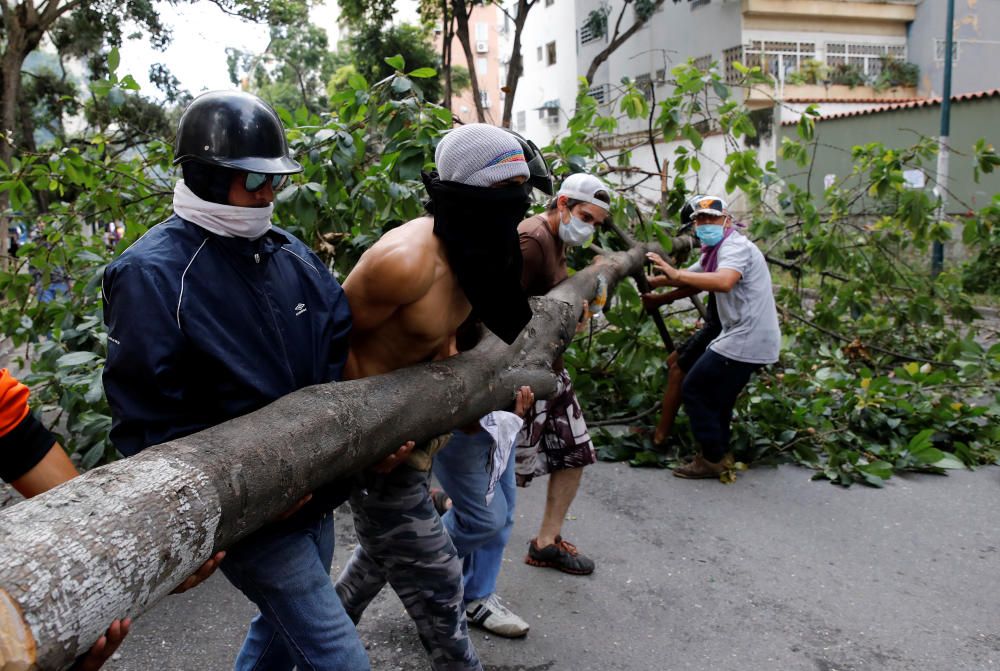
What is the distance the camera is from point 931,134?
16016 mm

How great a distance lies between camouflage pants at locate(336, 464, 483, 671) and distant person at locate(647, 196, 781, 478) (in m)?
2.68

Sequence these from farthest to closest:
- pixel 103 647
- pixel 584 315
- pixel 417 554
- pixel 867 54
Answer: pixel 867 54
pixel 584 315
pixel 417 554
pixel 103 647

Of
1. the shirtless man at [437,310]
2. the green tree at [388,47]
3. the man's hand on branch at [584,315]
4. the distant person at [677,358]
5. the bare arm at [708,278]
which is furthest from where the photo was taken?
the green tree at [388,47]

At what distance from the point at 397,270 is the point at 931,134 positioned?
16.5 m

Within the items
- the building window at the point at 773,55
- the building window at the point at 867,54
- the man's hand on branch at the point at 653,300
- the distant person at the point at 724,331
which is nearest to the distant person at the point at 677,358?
the man's hand on branch at the point at 653,300

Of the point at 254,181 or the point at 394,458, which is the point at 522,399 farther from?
the point at 254,181

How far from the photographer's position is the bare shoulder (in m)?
2.27

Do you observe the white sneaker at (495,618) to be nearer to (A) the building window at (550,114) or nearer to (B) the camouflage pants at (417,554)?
(B) the camouflage pants at (417,554)

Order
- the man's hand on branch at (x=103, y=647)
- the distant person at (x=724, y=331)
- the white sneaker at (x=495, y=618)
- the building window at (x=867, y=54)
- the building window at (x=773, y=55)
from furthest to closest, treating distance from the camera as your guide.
A: the building window at (x=867, y=54), the building window at (x=773, y=55), the distant person at (x=724, y=331), the white sneaker at (x=495, y=618), the man's hand on branch at (x=103, y=647)

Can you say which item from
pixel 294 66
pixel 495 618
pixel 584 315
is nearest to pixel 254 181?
pixel 495 618

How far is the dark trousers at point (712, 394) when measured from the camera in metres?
4.95

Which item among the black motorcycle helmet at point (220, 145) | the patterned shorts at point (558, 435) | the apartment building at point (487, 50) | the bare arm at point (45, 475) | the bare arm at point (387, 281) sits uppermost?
the apartment building at point (487, 50)

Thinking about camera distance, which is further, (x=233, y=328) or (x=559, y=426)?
(x=559, y=426)

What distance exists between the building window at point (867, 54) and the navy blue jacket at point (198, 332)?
83.8 ft
